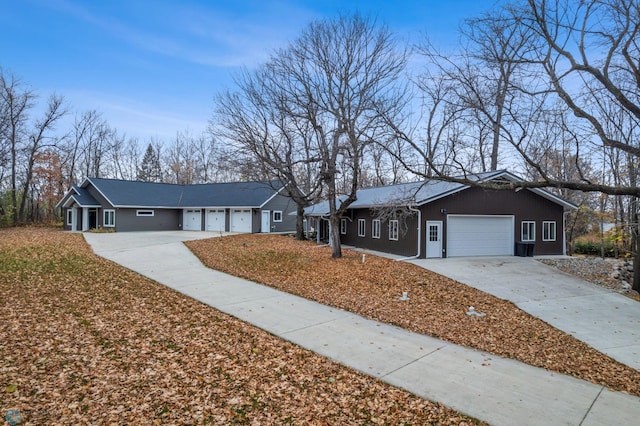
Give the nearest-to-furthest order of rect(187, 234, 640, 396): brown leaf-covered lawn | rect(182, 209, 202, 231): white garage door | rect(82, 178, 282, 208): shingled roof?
rect(187, 234, 640, 396): brown leaf-covered lawn, rect(82, 178, 282, 208): shingled roof, rect(182, 209, 202, 231): white garage door

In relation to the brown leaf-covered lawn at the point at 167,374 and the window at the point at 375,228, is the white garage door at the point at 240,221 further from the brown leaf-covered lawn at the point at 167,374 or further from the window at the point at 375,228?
the brown leaf-covered lawn at the point at 167,374

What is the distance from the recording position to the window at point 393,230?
54.6ft

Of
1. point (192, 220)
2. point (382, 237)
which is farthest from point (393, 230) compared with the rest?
point (192, 220)

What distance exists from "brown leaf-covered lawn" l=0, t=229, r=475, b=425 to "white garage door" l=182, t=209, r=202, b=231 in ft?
74.3

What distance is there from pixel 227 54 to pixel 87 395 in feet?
45.4

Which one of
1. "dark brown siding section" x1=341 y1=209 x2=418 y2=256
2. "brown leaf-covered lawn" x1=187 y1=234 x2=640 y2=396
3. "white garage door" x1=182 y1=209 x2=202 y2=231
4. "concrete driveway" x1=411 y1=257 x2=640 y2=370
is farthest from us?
"white garage door" x1=182 y1=209 x2=202 y2=231

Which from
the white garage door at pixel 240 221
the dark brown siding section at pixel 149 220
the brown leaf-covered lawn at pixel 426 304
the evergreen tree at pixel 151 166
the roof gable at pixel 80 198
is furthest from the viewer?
the evergreen tree at pixel 151 166

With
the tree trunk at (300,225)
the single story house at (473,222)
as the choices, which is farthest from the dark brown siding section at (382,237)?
the tree trunk at (300,225)

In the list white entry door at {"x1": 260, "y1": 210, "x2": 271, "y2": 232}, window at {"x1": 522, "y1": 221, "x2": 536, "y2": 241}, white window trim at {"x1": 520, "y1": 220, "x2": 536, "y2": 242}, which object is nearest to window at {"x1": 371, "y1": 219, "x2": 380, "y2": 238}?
white window trim at {"x1": 520, "y1": 220, "x2": 536, "y2": 242}

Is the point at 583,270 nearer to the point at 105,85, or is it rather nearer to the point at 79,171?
the point at 105,85

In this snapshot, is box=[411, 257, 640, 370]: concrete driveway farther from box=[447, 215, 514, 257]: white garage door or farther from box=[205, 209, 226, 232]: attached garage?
box=[205, 209, 226, 232]: attached garage

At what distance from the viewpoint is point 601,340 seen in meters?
6.77

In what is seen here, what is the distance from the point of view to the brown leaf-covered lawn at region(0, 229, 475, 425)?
3787mm

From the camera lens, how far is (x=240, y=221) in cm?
2852
